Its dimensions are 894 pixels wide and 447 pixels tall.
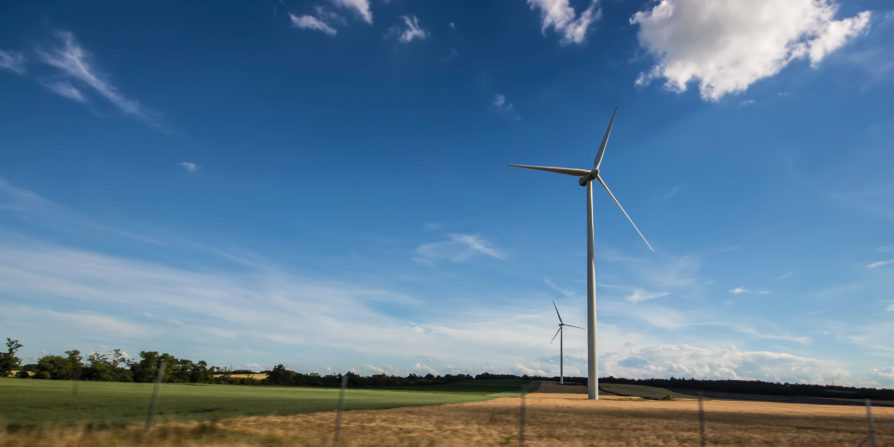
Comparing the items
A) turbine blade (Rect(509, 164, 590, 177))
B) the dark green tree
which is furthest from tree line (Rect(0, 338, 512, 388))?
turbine blade (Rect(509, 164, 590, 177))

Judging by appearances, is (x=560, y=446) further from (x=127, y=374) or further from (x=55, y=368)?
(x=127, y=374)

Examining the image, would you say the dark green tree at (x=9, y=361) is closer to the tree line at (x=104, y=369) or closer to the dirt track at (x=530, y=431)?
the tree line at (x=104, y=369)

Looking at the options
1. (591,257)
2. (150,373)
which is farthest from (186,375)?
(591,257)

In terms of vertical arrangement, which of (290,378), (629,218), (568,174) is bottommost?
(290,378)

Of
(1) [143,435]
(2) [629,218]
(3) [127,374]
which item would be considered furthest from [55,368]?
(2) [629,218]

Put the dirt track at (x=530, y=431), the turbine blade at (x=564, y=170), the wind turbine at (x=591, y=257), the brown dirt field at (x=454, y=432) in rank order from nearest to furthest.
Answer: the brown dirt field at (x=454, y=432) < the dirt track at (x=530, y=431) < the wind turbine at (x=591, y=257) < the turbine blade at (x=564, y=170)

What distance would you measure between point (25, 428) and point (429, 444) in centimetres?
1417

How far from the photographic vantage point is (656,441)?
23.5 metres

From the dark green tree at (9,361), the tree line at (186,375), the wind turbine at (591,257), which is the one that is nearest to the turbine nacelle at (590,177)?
the wind turbine at (591,257)

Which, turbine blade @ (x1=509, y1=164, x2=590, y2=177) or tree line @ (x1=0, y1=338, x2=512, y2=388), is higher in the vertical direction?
turbine blade @ (x1=509, y1=164, x2=590, y2=177)

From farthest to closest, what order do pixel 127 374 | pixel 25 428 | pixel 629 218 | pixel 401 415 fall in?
pixel 127 374, pixel 629 218, pixel 401 415, pixel 25 428

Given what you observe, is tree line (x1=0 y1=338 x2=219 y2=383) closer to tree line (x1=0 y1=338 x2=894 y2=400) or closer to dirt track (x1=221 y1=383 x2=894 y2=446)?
tree line (x1=0 y1=338 x2=894 y2=400)

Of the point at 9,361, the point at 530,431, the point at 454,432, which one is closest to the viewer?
the point at 454,432

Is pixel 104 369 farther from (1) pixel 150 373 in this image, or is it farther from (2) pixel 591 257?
(2) pixel 591 257
